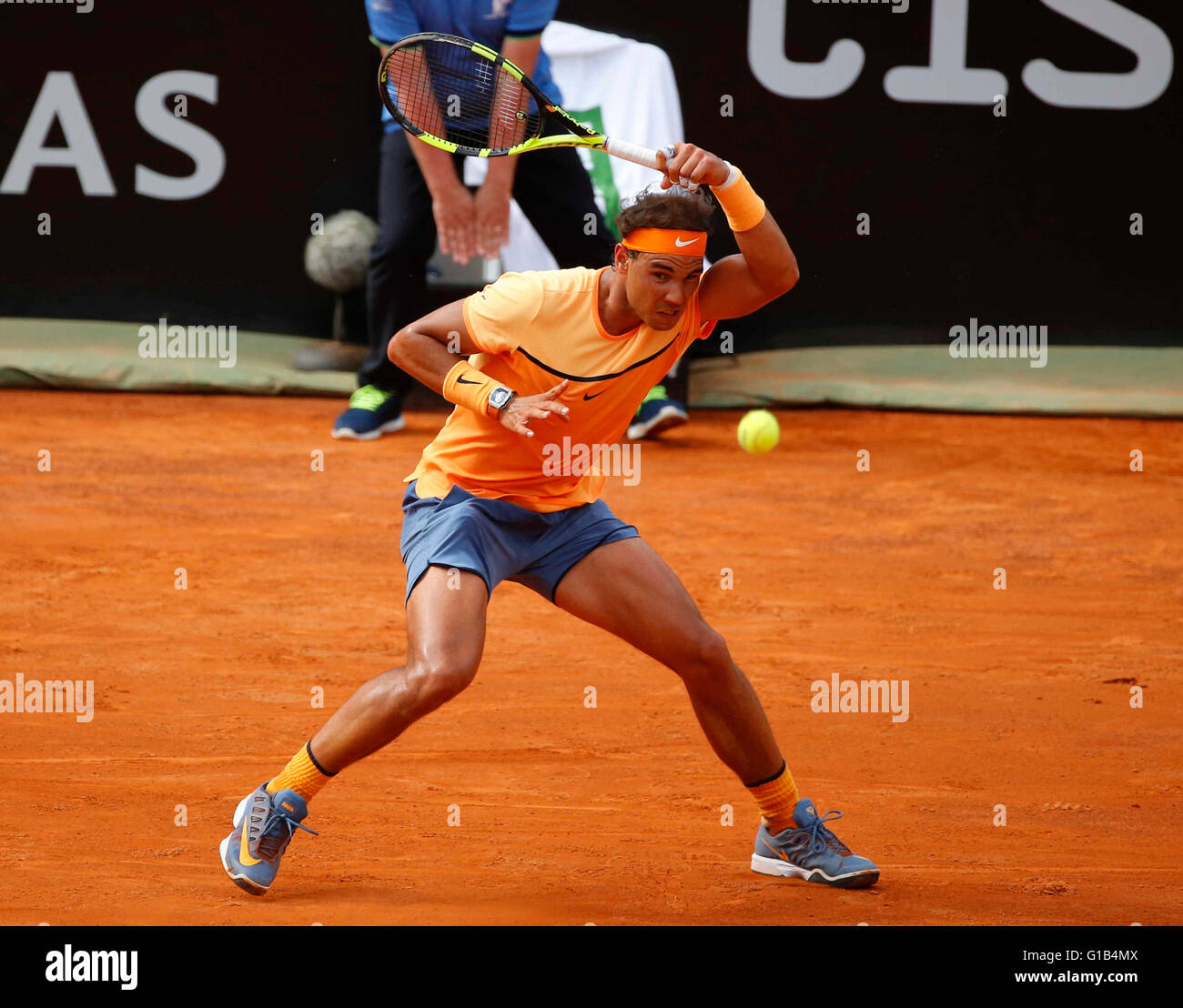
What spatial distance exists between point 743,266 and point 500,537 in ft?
2.74

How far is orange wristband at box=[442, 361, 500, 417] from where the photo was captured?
329 cm

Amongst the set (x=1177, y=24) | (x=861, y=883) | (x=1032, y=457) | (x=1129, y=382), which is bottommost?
(x=861, y=883)

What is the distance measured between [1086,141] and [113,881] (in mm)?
7837

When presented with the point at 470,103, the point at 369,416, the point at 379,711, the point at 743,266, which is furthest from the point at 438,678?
the point at 369,416

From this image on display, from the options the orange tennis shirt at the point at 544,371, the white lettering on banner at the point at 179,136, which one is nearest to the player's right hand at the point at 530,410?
the orange tennis shirt at the point at 544,371

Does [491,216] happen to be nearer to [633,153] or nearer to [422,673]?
[633,153]

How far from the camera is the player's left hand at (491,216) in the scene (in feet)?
26.5

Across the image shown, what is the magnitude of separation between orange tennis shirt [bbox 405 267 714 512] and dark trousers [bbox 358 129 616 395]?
455 centimetres

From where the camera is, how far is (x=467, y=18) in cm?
770

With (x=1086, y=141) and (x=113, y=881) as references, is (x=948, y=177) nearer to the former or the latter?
(x=1086, y=141)

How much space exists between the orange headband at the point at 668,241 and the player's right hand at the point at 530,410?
0.36m

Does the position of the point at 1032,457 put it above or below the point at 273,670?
above

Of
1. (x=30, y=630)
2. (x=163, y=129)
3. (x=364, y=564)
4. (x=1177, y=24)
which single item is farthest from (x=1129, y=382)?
(x=30, y=630)

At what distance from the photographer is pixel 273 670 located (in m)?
4.95
